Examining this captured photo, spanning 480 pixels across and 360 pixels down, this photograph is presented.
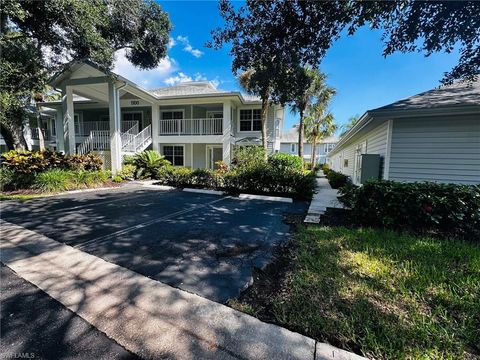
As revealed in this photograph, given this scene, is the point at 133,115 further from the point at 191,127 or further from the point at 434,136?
the point at 434,136

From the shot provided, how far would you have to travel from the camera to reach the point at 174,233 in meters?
4.77

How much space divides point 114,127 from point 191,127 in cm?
483

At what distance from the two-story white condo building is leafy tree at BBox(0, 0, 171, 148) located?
4.31 feet

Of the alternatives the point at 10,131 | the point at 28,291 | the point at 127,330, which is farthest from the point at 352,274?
the point at 10,131

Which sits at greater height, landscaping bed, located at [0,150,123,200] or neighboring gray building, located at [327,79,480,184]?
neighboring gray building, located at [327,79,480,184]

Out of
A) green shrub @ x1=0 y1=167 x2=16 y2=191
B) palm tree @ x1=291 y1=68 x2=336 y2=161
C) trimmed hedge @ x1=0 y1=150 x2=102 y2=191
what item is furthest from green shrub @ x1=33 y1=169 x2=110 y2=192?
palm tree @ x1=291 y1=68 x2=336 y2=161

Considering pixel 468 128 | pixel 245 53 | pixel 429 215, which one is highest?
pixel 245 53

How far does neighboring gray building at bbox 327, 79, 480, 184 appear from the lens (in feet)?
21.0

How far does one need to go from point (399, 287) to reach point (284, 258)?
5.00 ft

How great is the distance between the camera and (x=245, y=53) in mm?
6289

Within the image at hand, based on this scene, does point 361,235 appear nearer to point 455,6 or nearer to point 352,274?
point 352,274

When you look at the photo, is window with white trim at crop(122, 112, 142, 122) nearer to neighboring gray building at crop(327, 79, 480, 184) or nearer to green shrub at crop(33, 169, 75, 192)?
green shrub at crop(33, 169, 75, 192)

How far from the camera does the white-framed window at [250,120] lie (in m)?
17.8

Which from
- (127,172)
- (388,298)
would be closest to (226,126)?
(127,172)
